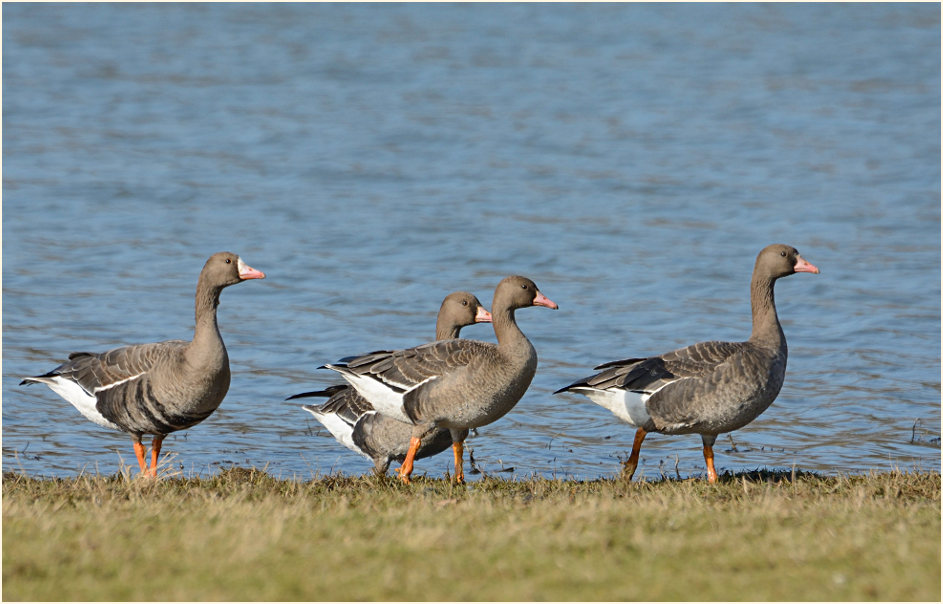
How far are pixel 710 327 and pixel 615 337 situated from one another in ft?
5.21

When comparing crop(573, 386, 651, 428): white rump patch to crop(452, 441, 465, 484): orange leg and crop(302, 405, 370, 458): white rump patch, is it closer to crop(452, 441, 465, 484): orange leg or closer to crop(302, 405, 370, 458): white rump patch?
crop(452, 441, 465, 484): orange leg

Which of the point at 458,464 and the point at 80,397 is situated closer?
the point at 458,464

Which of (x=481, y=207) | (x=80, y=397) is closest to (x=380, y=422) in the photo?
(x=80, y=397)

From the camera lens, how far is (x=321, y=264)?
21703mm

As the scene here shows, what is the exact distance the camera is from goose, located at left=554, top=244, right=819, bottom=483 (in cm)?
1077

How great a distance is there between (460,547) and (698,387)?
4.25 m

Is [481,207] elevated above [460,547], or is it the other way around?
[481,207]

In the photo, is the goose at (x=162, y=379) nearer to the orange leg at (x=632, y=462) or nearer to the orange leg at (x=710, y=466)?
the orange leg at (x=632, y=462)

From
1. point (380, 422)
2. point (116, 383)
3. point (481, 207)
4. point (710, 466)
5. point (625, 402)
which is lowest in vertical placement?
point (710, 466)

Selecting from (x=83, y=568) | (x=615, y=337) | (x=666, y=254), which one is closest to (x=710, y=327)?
(x=615, y=337)

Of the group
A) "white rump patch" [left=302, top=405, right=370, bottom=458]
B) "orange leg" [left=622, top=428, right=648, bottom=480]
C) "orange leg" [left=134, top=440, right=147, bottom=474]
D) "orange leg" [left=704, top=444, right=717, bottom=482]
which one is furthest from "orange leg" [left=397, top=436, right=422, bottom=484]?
"orange leg" [left=704, top=444, right=717, bottom=482]

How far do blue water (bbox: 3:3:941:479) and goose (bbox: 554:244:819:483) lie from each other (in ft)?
4.65

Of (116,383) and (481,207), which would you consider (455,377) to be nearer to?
(116,383)

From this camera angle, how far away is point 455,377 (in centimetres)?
1066
